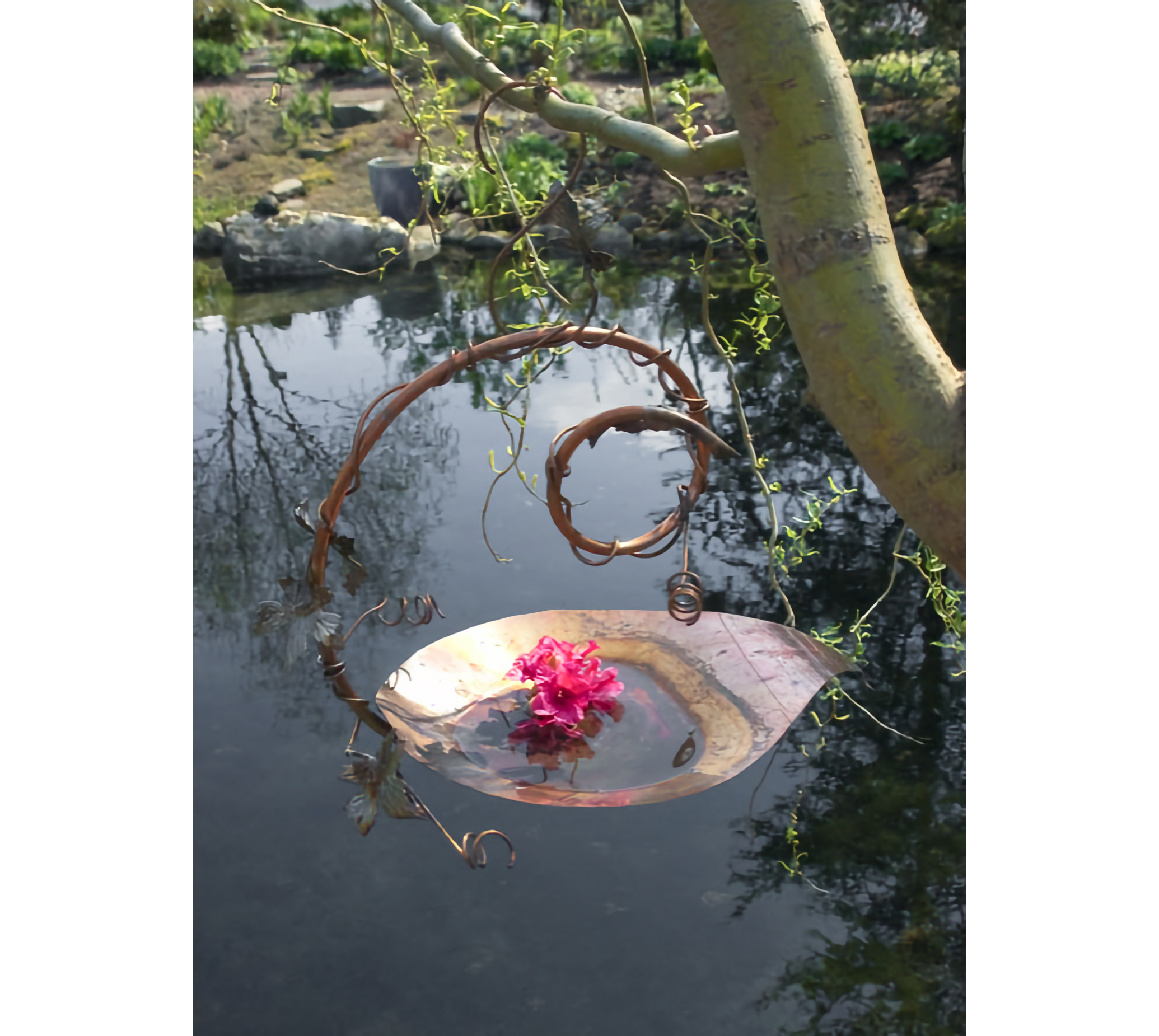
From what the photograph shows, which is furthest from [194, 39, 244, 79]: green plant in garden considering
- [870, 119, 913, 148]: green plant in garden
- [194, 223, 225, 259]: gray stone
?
[870, 119, 913, 148]: green plant in garden

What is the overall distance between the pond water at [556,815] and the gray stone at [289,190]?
140 inches

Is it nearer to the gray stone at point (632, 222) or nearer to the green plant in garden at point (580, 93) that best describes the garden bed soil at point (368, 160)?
the gray stone at point (632, 222)

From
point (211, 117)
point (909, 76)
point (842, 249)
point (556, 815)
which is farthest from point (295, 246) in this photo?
point (842, 249)

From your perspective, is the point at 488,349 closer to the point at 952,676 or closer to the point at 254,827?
the point at 254,827

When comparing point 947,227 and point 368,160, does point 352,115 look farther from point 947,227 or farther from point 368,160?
point 947,227

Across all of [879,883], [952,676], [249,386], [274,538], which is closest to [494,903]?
[879,883]

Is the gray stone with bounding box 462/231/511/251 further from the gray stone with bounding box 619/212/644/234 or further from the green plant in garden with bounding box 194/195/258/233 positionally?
the green plant in garden with bounding box 194/195/258/233

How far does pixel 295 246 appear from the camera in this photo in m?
5.27

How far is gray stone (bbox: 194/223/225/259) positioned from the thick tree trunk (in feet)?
18.2

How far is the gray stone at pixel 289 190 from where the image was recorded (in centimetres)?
638

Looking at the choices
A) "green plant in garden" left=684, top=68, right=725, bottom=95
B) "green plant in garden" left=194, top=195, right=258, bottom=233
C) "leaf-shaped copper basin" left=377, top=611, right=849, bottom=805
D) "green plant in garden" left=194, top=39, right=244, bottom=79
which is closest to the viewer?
"leaf-shaped copper basin" left=377, top=611, right=849, bottom=805

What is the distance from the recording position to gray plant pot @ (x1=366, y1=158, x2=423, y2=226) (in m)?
5.75

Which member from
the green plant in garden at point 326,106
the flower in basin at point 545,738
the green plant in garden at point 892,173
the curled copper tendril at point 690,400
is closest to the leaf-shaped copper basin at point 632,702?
the flower in basin at point 545,738

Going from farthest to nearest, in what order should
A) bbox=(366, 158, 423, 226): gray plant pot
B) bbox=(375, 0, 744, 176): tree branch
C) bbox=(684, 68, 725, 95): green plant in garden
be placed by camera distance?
bbox=(684, 68, 725, 95): green plant in garden < bbox=(366, 158, 423, 226): gray plant pot < bbox=(375, 0, 744, 176): tree branch
